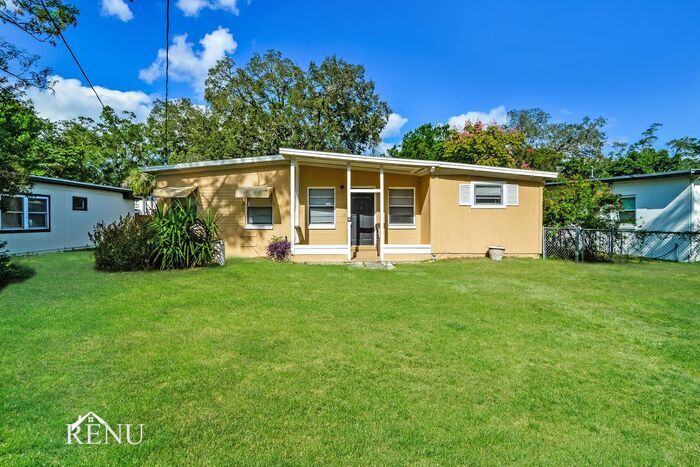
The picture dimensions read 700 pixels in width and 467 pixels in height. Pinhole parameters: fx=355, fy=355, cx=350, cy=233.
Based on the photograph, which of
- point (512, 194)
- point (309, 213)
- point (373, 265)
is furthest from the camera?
point (309, 213)

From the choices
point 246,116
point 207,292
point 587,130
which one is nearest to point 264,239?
point 207,292

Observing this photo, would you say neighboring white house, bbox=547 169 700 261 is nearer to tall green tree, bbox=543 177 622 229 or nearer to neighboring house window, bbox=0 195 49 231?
tall green tree, bbox=543 177 622 229

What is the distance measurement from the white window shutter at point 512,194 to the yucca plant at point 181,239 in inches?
357

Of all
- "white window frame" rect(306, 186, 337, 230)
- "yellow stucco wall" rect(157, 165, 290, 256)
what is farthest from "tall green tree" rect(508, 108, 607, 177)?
"yellow stucco wall" rect(157, 165, 290, 256)

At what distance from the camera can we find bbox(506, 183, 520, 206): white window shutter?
37.7 feet

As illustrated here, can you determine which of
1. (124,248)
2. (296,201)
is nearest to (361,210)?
(296,201)

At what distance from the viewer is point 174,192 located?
1112 centimetres

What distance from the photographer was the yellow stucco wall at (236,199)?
37.0 feet

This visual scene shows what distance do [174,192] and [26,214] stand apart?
578cm

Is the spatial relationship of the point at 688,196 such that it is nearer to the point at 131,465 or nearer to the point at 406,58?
the point at 406,58

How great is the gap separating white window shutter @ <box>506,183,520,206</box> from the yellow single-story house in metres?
0.03

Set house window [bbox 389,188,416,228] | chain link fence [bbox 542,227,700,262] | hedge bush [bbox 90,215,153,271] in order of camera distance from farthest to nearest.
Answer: house window [bbox 389,188,416,228]
chain link fence [bbox 542,227,700,262]
hedge bush [bbox 90,215,153,271]

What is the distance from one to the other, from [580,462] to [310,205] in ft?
33.3
